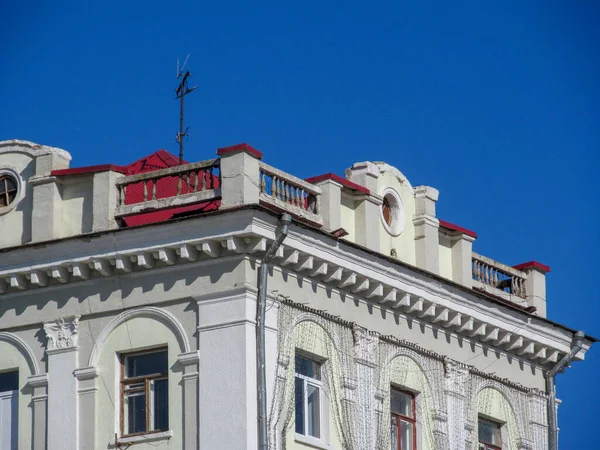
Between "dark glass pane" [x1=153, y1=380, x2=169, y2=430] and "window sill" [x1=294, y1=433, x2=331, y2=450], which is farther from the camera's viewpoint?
"window sill" [x1=294, y1=433, x2=331, y2=450]

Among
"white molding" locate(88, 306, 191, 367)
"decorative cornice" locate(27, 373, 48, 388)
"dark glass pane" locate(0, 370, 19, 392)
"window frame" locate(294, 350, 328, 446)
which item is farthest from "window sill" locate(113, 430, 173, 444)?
"dark glass pane" locate(0, 370, 19, 392)

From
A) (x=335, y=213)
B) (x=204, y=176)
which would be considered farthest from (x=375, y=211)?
(x=204, y=176)

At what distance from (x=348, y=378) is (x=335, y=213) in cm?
308

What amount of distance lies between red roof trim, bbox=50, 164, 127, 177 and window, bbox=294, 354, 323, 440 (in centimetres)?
476

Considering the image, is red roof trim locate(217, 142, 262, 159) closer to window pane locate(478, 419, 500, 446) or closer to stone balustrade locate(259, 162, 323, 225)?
stone balustrade locate(259, 162, 323, 225)

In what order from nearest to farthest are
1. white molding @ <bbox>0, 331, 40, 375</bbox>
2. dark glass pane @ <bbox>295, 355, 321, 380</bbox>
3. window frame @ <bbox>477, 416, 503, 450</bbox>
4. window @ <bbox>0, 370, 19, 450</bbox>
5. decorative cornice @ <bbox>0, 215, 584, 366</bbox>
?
1. decorative cornice @ <bbox>0, 215, 584, 366</bbox>
2. dark glass pane @ <bbox>295, 355, 321, 380</bbox>
3. white molding @ <bbox>0, 331, 40, 375</bbox>
4. window @ <bbox>0, 370, 19, 450</bbox>
5. window frame @ <bbox>477, 416, 503, 450</bbox>

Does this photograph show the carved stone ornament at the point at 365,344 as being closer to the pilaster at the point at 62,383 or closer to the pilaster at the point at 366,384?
the pilaster at the point at 366,384

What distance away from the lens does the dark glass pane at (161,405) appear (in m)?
40.4

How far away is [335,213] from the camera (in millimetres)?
42656

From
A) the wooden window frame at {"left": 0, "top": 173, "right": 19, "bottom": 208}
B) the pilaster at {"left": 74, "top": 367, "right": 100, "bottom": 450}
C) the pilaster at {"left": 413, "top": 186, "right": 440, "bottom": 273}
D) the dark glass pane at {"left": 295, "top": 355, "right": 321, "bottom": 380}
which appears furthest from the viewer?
the pilaster at {"left": 413, "top": 186, "right": 440, "bottom": 273}

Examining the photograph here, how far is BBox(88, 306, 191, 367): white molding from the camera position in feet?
133

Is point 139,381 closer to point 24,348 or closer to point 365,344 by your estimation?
point 24,348

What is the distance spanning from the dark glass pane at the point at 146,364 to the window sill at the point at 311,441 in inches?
104

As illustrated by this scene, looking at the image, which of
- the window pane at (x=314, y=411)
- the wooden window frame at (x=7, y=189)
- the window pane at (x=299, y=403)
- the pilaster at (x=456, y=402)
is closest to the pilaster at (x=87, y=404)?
the window pane at (x=299, y=403)
